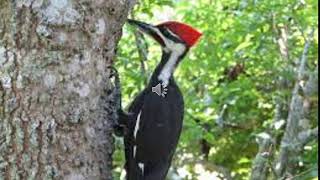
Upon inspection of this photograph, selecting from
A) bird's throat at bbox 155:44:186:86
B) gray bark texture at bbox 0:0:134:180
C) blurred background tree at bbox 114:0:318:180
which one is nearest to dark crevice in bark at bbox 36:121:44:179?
gray bark texture at bbox 0:0:134:180

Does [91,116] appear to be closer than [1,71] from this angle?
No

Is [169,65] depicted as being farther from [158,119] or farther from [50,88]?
[50,88]

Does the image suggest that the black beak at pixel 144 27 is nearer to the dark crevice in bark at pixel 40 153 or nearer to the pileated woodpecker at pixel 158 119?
the pileated woodpecker at pixel 158 119

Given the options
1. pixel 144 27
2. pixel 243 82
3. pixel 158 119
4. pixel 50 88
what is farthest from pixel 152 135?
pixel 243 82

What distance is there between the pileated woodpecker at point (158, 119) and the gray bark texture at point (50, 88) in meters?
0.41

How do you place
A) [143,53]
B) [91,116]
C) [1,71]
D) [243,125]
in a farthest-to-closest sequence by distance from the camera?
[243,125] → [143,53] → [91,116] → [1,71]

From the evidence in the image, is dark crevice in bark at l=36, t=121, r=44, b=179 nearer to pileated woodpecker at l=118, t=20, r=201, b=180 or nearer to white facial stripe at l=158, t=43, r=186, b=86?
pileated woodpecker at l=118, t=20, r=201, b=180

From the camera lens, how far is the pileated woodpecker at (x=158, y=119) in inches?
89.3

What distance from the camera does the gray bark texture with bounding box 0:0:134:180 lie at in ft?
5.62

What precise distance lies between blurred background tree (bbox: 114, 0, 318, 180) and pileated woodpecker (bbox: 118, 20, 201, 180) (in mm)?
1034

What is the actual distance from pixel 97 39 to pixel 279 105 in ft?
9.73

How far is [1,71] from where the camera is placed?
1.73 metres

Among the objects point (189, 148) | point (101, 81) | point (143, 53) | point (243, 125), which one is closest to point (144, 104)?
point (101, 81)

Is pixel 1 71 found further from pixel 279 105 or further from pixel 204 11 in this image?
pixel 279 105
